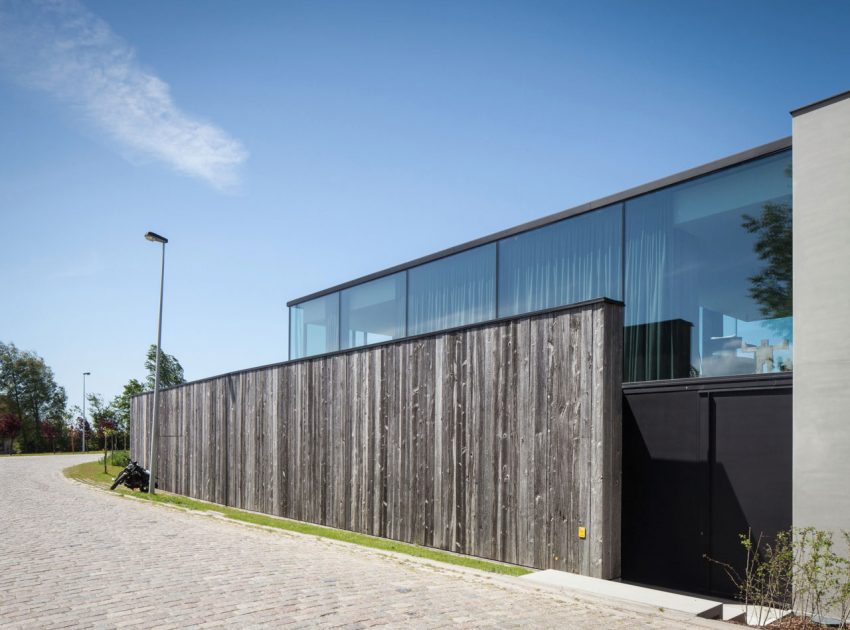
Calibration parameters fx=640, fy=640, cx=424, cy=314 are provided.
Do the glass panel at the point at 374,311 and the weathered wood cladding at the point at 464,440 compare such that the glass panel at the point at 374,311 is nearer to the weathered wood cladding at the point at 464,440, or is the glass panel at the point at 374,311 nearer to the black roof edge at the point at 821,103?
the weathered wood cladding at the point at 464,440

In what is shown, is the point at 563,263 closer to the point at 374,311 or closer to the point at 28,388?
the point at 374,311

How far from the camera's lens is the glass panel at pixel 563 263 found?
10.3m

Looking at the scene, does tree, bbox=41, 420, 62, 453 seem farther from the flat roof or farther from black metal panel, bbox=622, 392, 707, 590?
black metal panel, bbox=622, 392, 707, 590

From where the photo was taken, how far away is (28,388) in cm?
6788

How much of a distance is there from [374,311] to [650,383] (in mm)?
7907

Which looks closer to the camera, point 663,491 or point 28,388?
point 663,491

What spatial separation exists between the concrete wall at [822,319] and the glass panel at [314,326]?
11.3 metres

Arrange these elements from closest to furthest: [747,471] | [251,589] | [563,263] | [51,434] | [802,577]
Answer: [802,577] < [251,589] < [747,471] < [563,263] < [51,434]

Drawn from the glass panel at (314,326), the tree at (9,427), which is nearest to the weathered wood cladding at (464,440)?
the glass panel at (314,326)

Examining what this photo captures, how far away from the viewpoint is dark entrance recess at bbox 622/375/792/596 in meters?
7.55

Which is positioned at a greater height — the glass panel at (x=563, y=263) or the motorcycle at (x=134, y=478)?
the glass panel at (x=563, y=263)

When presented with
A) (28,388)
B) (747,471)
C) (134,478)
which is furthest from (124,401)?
(747,471)

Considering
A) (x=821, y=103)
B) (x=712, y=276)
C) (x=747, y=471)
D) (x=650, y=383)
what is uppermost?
(x=821, y=103)

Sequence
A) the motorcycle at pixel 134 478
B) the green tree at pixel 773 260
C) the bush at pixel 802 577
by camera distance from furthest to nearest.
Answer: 1. the motorcycle at pixel 134 478
2. the green tree at pixel 773 260
3. the bush at pixel 802 577
